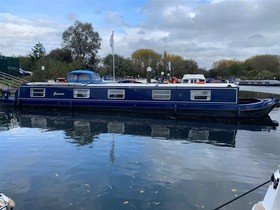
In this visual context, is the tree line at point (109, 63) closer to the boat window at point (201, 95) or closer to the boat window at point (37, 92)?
the boat window at point (37, 92)

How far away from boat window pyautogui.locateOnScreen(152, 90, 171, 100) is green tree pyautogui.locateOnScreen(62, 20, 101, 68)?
39.1 meters

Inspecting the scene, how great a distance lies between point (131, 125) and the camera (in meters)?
17.0

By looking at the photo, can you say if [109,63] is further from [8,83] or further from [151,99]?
[151,99]

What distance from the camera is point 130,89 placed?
21.5 meters

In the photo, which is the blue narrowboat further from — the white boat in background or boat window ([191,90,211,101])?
the white boat in background

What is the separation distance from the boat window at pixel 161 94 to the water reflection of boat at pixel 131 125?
5.89 ft

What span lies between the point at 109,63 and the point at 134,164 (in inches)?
2716

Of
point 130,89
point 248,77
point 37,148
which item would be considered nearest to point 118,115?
point 130,89

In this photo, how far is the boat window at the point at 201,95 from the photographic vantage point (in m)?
19.9

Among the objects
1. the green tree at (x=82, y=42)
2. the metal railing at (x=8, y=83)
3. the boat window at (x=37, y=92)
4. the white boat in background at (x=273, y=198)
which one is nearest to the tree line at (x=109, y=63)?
the green tree at (x=82, y=42)

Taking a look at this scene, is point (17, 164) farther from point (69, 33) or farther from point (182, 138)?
point (69, 33)

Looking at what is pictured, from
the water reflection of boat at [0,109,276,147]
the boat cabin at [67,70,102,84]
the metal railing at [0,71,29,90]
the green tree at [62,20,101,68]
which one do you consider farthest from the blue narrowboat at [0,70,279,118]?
the green tree at [62,20,101,68]

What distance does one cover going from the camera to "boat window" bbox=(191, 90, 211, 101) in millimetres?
19906

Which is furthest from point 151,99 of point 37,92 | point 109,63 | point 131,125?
point 109,63
